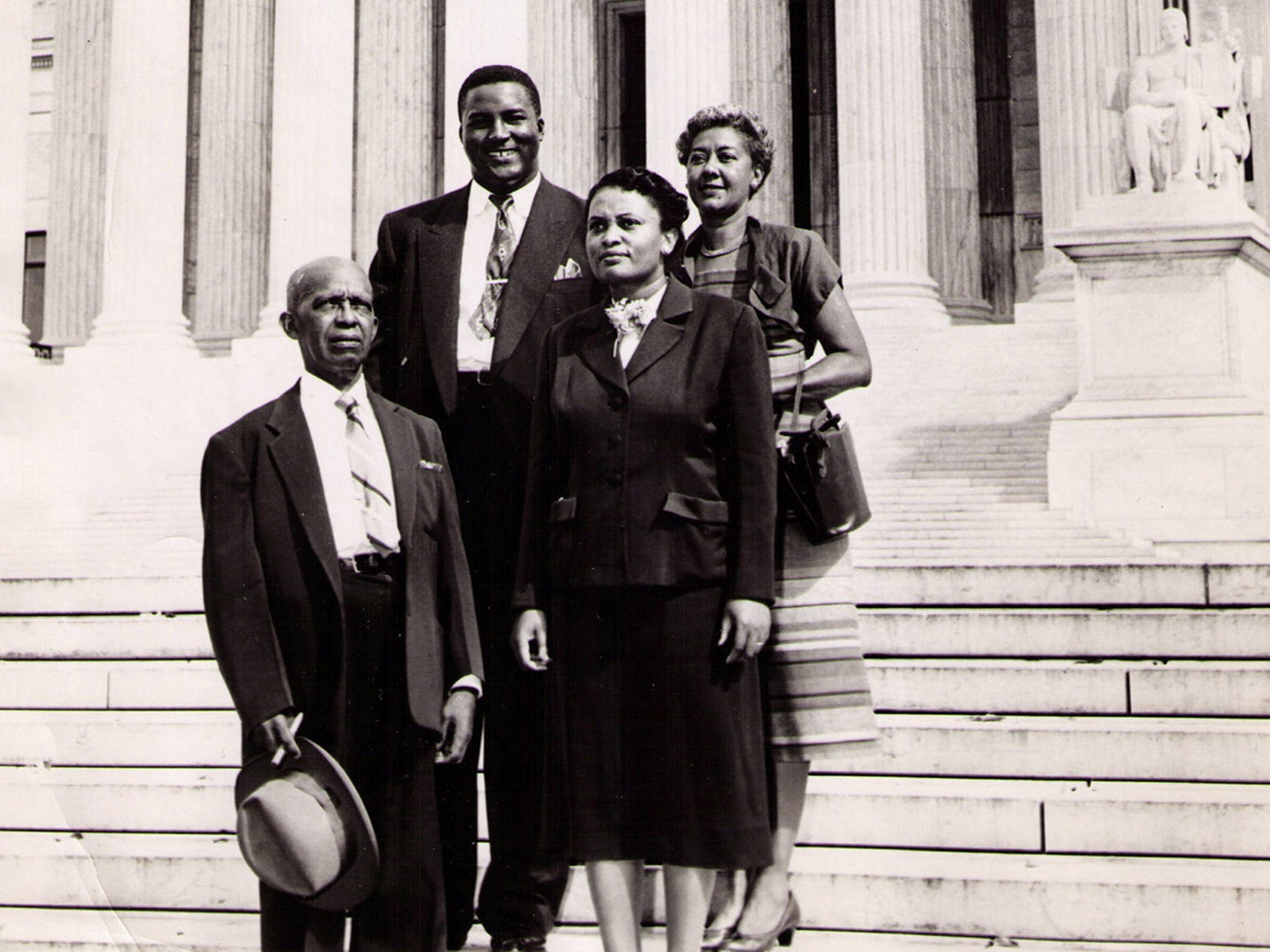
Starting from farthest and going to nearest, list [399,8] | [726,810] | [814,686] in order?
[399,8] < [814,686] < [726,810]

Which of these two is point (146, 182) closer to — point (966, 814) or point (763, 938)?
point (966, 814)

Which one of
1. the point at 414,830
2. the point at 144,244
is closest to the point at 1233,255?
the point at 414,830

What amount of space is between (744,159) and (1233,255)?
20.9 ft

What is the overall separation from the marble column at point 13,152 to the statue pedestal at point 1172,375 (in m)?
8.25

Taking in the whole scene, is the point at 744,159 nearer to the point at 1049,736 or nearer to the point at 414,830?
the point at 414,830

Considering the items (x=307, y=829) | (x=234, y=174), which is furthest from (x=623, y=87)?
(x=307, y=829)

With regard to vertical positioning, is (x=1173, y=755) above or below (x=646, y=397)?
below

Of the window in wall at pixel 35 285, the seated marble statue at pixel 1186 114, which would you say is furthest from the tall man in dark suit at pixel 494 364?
the window in wall at pixel 35 285

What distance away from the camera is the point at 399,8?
21.0 m

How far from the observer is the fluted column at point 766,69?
19.3m

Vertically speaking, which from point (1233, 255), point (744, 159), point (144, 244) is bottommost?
point (744, 159)

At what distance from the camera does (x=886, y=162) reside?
17.2 m

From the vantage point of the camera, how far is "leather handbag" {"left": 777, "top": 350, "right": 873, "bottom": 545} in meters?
5.20

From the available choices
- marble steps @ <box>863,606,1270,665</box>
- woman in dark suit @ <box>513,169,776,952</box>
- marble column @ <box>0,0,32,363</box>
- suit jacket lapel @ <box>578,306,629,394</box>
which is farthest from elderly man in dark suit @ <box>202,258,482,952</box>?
marble column @ <box>0,0,32,363</box>
